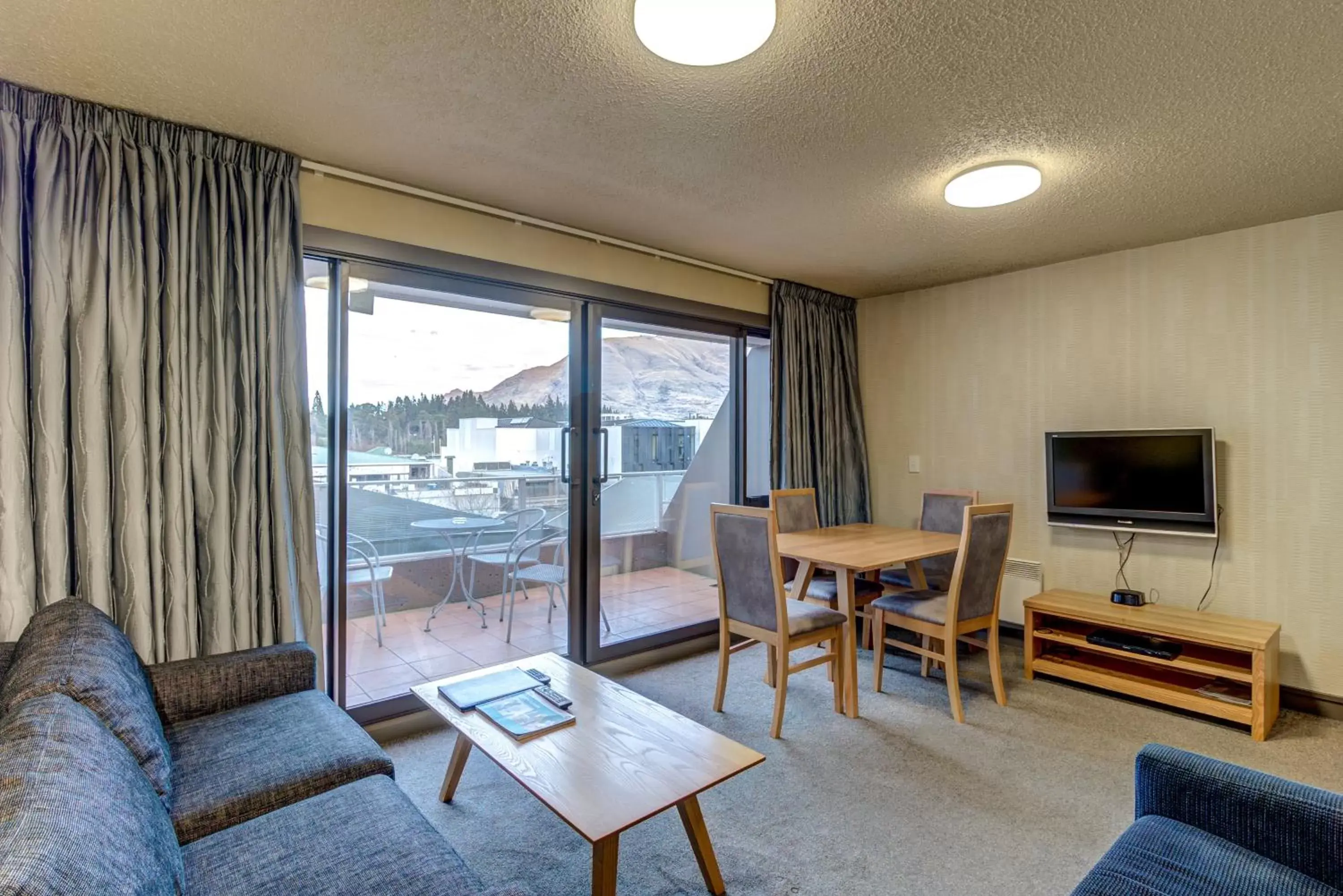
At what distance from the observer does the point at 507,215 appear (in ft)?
10.1

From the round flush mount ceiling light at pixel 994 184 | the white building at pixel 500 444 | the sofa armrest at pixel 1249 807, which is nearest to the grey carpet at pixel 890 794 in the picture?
the sofa armrest at pixel 1249 807

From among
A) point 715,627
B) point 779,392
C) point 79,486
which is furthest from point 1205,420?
point 79,486

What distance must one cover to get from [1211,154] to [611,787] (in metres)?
3.03

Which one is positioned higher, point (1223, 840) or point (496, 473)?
point (496, 473)

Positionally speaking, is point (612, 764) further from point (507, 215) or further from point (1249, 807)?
point (507, 215)

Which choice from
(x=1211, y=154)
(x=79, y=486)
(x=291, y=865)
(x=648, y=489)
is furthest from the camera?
(x=648, y=489)

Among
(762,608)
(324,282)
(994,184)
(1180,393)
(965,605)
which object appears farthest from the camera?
(1180,393)

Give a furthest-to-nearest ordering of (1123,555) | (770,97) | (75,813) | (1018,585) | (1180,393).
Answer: (1018,585)
(1123,555)
(1180,393)
(770,97)
(75,813)

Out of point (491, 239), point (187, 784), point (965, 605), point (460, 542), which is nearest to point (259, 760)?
point (187, 784)

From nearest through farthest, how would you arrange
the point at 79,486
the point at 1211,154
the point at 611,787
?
the point at 611,787 < the point at 79,486 < the point at 1211,154

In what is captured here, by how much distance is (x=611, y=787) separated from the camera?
158 centimetres

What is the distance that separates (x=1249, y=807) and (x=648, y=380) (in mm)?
3050

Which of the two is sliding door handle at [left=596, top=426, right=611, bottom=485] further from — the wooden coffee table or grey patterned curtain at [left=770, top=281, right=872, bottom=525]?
the wooden coffee table

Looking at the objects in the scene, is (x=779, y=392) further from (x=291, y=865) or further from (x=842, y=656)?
(x=291, y=865)
